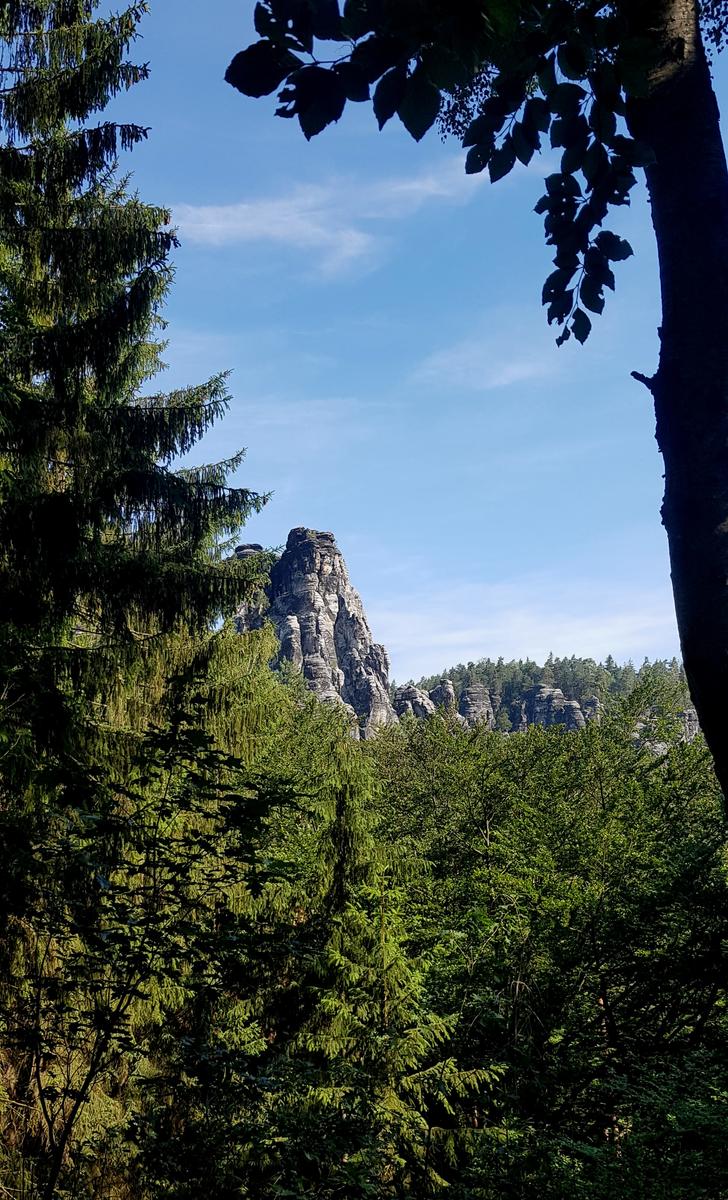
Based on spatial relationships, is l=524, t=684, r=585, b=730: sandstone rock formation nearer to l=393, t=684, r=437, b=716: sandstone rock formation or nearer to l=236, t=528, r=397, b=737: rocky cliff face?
l=393, t=684, r=437, b=716: sandstone rock formation

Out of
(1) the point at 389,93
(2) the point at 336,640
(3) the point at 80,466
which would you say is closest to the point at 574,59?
(1) the point at 389,93

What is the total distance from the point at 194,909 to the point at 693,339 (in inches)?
158

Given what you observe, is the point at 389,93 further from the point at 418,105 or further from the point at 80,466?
the point at 80,466

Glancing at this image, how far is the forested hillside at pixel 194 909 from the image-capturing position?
401cm

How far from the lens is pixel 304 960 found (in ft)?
13.0

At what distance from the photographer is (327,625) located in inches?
3809

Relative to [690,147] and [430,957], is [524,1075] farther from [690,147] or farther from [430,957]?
[690,147]

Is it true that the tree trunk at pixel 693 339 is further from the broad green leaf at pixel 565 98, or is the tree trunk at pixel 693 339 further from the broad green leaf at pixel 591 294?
the broad green leaf at pixel 591 294

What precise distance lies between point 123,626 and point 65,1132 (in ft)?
15.3

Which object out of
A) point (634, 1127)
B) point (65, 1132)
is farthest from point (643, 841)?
point (65, 1132)

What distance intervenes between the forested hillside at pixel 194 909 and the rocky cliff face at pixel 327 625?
8113 cm

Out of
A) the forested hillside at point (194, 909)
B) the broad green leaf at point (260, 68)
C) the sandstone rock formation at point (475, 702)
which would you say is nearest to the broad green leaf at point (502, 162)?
the broad green leaf at point (260, 68)

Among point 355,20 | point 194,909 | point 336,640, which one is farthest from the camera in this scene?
point 336,640

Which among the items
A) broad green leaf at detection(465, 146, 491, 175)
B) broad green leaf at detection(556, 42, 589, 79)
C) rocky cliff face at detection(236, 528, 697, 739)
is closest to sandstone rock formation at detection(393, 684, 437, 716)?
rocky cliff face at detection(236, 528, 697, 739)
